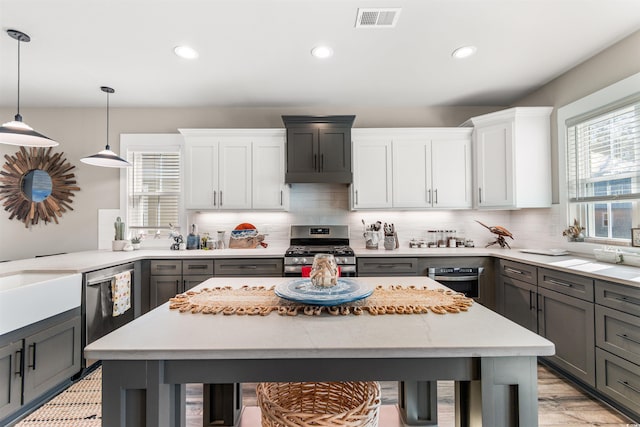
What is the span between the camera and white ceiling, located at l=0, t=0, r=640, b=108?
6.52 ft

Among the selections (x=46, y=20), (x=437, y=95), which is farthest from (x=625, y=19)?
(x=46, y=20)

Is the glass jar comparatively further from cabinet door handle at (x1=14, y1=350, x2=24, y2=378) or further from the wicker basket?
cabinet door handle at (x1=14, y1=350, x2=24, y2=378)

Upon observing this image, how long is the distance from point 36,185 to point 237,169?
98.7 inches

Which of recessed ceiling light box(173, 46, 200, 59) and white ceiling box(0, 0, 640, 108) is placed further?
recessed ceiling light box(173, 46, 200, 59)

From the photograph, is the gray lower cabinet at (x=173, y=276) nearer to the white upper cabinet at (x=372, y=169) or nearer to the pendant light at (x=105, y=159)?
the pendant light at (x=105, y=159)

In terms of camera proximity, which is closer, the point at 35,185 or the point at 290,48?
the point at 290,48

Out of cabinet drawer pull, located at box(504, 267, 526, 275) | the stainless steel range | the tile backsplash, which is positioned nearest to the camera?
cabinet drawer pull, located at box(504, 267, 526, 275)

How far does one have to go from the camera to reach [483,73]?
2.91 meters

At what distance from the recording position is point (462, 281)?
3.11 meters

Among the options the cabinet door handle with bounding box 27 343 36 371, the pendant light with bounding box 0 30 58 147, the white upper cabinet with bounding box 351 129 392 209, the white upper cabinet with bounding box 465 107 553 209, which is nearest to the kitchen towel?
the cabinet door handle with bounding box 27 343 36 371

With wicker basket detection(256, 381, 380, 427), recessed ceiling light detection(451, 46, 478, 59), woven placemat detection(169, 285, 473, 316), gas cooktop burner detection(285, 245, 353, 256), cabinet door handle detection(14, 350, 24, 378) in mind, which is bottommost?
cabinet door handle detection(14, 350, 24, 378)

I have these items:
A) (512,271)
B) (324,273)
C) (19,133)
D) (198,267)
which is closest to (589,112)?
(512,271)

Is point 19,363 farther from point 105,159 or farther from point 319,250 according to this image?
point 319,250

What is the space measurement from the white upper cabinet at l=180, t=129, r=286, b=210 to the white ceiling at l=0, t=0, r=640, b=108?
520 millimetres
